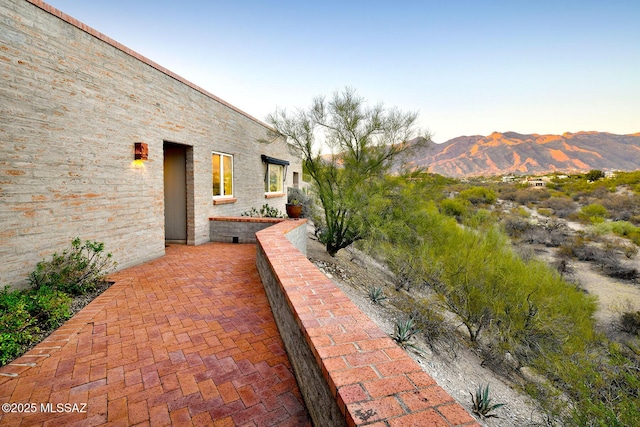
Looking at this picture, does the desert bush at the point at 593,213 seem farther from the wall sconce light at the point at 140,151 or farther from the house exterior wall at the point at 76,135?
the wall sconce light at the point at 140,151

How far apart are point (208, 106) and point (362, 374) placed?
745 cm

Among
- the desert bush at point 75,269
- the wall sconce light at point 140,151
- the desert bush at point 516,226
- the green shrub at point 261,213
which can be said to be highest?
the wall sconce light at point 140,151

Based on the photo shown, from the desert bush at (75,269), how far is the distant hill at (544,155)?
60590 millimetres

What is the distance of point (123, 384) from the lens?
2.04 metres

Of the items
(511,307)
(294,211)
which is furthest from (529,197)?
(294,211)

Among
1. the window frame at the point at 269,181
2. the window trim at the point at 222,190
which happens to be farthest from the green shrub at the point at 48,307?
the window frame at the point at 269,181

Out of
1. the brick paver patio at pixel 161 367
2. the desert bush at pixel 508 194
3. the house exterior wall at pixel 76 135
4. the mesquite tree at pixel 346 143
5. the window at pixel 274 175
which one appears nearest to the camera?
the brick paver patio at pixel 161 367

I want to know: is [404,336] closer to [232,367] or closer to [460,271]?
[232,367]

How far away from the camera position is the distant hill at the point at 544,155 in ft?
198

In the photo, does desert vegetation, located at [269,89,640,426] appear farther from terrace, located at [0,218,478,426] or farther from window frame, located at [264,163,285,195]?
window frame, located at [264,163,285,195]

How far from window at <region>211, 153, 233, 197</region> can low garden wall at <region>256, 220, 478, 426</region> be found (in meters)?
5.95

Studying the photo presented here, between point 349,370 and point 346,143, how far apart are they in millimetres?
7668

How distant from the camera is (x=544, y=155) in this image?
214 ft

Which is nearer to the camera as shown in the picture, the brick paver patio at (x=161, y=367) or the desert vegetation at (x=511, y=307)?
the brick paver patio at (x=161, y=367)
